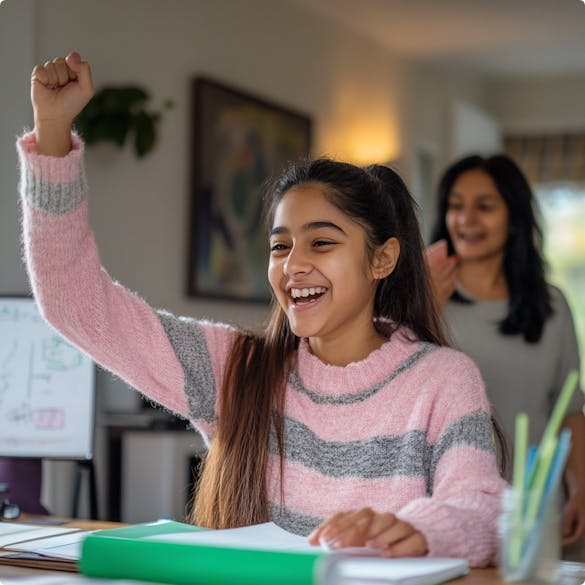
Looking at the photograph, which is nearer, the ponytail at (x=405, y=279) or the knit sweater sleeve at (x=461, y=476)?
the knit sweater sleeve at (x=461, y=476)

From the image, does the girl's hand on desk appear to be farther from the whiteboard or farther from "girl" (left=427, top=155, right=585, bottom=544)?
"girl" (left=427, top=155, right=585, bottom=544)

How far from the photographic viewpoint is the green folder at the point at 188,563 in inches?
43.7

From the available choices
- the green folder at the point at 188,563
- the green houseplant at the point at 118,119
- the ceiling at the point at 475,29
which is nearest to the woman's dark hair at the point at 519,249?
the green houseplant at the point at 118,119

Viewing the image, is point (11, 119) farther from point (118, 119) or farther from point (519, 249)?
point (519, 249)

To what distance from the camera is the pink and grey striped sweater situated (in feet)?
5.08

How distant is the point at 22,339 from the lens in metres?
2.46

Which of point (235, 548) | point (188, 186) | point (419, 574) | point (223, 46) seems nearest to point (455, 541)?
point (419, 574)

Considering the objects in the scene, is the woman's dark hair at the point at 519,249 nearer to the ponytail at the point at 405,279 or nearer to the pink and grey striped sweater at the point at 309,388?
the ponytail at the point at 405,279

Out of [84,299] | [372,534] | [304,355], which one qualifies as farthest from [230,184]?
[372,534]

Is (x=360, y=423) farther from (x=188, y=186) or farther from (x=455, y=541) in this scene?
(x=188, y=186)

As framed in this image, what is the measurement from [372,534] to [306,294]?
1.76 feet

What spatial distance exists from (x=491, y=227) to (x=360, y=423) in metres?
1.28

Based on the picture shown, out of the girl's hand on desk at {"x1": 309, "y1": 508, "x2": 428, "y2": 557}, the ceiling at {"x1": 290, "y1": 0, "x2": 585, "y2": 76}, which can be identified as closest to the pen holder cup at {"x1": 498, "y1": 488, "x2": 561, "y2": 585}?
the girl's hand on desk at {"x1": 309, "y1": 508, "x2": 428, "y2": 557}

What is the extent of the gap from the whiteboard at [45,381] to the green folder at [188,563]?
3.84ft
